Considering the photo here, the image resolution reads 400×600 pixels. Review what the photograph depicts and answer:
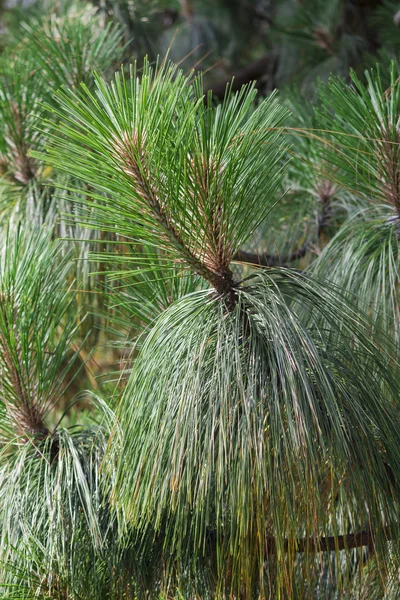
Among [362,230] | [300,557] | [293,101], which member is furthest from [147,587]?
[293,101]

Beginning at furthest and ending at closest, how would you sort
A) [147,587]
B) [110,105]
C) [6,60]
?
[6,60] < [147,587] < [110,105]

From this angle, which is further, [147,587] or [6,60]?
[6,60]

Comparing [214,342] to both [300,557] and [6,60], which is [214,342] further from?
[6,60]

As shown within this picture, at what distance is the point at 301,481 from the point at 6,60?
0.62 m

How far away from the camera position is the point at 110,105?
0.44 m

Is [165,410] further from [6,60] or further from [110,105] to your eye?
[6,60]

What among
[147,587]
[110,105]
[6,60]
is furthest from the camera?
[6,60]

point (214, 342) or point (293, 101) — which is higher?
point (293, 101)

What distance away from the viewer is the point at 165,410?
482 mm

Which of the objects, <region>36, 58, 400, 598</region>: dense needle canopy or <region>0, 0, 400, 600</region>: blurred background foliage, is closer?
<region>36, 58, 400, 598</region>: dense needle canopy

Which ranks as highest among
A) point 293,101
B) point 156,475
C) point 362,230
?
point 293,101

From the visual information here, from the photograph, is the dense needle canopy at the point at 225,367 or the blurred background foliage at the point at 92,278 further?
the blurred background foliage at the point at 92,278

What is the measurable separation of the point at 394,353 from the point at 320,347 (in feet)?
0.24

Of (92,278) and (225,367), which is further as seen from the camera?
(92,278)
